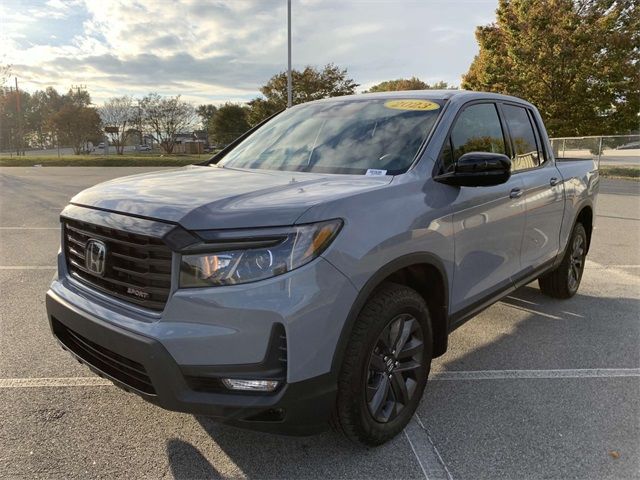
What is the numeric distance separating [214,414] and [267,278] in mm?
614

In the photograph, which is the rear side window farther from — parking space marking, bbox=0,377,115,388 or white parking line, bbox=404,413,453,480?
parking space marking, bbox=0,377,115,388

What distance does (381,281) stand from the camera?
95.0 inches

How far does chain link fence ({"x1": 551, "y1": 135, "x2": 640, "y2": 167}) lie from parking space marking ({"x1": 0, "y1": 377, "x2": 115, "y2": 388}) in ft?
69.6

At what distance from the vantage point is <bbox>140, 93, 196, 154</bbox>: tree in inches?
1809

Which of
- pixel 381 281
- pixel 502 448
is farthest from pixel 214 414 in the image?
pixel 502 448

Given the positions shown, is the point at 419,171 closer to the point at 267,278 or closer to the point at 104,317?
the point at 267,278

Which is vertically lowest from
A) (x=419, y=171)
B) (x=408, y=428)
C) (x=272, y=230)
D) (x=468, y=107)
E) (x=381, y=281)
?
Result: (x=408, y=428)

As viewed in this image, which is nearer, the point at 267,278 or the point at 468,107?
the point at 267,278

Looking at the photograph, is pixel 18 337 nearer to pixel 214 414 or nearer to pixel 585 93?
pixel 214 414


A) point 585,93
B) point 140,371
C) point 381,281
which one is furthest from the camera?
point 585,93

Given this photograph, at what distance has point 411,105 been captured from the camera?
3.37 metres

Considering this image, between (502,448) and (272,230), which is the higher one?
(272,230)

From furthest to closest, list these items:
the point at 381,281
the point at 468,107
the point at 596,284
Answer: the point at 596,284
the point at 468,107
the point at 381,281

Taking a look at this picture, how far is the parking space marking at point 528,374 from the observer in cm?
346
